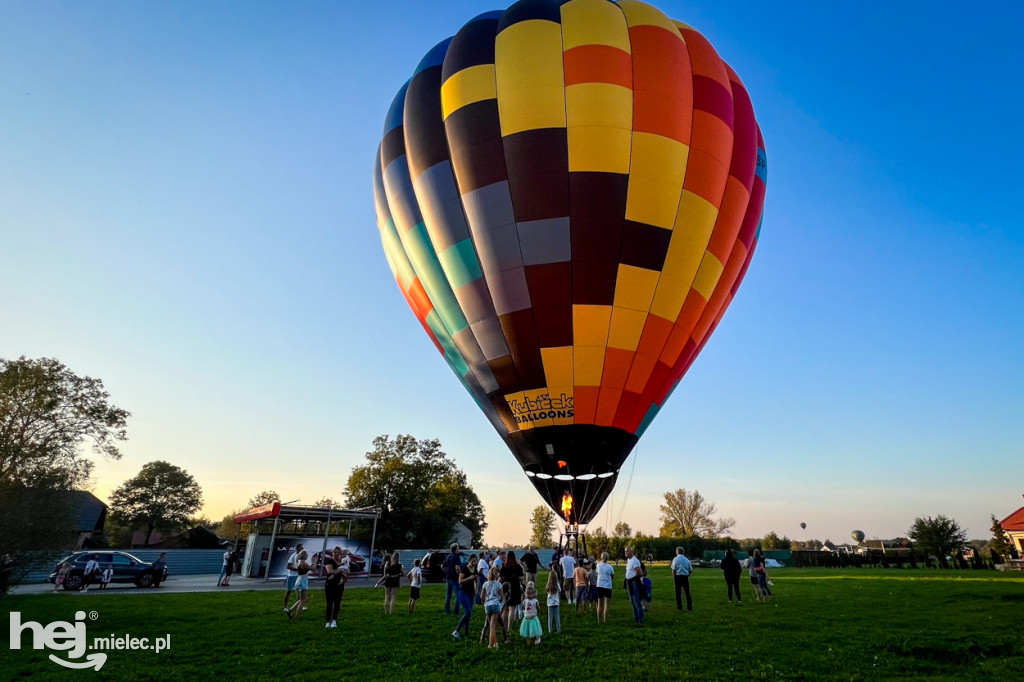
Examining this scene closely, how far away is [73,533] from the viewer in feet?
52.1

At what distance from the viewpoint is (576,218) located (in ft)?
41.6

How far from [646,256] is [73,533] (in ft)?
58.3

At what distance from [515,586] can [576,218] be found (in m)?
7.87

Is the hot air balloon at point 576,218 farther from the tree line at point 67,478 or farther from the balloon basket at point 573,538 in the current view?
the tree line at point 67,478

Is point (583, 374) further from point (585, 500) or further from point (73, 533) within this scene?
point (73, 533)

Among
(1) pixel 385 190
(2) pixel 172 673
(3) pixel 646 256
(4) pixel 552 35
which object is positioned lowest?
(2) pixel 172 673

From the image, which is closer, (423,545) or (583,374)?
(583,374)

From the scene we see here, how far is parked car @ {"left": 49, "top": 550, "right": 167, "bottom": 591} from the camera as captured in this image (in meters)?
17.3

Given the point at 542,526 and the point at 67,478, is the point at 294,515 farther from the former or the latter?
the point at 542,526

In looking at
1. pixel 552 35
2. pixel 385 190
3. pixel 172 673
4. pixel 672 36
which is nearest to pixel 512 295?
pixel 385 190

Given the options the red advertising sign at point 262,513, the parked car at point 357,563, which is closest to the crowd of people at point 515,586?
the red advertising sign at point 262,513

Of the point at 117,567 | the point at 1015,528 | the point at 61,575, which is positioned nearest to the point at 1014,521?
the point at 1015,528

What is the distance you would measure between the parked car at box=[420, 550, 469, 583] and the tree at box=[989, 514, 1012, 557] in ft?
135

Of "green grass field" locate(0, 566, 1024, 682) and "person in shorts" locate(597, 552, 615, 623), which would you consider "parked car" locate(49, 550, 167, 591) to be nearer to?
"green grass field" locate(0, 566, 1024, 682)
